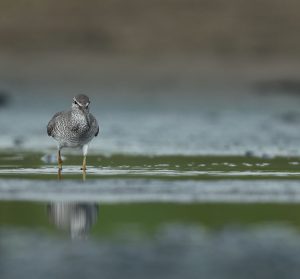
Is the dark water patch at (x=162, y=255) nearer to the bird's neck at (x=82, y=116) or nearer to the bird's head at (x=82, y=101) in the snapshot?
the bird's head at (x=82, y=101)

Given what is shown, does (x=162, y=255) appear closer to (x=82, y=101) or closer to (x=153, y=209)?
(x=153, y=209)

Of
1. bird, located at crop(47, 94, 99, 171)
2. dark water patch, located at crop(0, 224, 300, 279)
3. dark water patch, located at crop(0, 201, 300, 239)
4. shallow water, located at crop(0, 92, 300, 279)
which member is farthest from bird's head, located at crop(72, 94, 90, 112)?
dark water patch, located at crop(0, 224, 300, 279)

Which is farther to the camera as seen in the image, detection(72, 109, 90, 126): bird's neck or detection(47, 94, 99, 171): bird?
detection(72, 109, 90, 126): bird's neck

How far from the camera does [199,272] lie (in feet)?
31.2

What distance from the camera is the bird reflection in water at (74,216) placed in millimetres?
11672

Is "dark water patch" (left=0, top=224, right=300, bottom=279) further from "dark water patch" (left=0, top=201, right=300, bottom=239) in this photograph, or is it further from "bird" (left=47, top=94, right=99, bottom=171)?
"bird" (left=47, top=94, right=99, bottom=171)

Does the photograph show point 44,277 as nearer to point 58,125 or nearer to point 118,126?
point 58,125

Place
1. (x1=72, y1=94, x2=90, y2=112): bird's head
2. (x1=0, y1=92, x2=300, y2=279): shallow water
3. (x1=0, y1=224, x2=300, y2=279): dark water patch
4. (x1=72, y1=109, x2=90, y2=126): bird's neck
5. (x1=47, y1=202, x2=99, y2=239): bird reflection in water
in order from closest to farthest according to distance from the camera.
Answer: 1. (x1=0, y1=224, x2=300, y2=279): dark water patch
2. (x1=0, y1=92, x2=300, y2=279): shallow water
3. (x1=47, y1=202, x2=99, y2=239): bird reflection in water
4. (x1=72, y1=94, x2=90, y2=112): bird's head
5. (x1=72, y1=109, x2=90, y2=126): bird's neck

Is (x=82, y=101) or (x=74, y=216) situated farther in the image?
(x=82, y=101)

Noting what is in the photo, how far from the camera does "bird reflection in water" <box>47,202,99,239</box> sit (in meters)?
11.7

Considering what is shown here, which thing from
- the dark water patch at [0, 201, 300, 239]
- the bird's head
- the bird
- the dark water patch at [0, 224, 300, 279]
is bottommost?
the dark water patch at [0, 224, 300, 279]

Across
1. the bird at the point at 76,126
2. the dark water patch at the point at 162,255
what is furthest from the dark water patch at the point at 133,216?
the bird at the point at 76,126

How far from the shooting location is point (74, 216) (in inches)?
490

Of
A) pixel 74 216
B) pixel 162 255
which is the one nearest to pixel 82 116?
pixel 74 216
